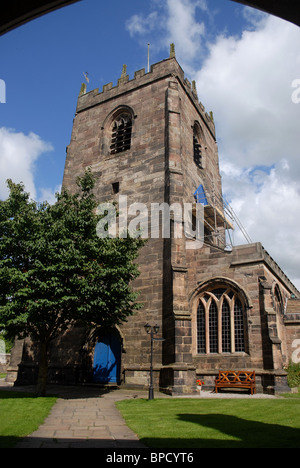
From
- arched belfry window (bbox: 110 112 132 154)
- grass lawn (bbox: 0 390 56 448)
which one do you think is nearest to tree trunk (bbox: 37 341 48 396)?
grass lawn (bbox: 0 390 56 448)

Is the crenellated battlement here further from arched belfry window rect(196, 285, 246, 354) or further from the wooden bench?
the wooden bench

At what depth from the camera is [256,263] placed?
16016 mm

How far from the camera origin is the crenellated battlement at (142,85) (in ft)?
74.4

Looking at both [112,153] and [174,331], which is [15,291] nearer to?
[174,331]

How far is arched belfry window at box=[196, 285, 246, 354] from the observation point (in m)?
15.7

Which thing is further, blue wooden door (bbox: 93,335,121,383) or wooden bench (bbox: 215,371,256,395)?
blue wooden door (bbox: 93,335,121,383)

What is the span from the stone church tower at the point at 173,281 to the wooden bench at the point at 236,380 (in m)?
0.42

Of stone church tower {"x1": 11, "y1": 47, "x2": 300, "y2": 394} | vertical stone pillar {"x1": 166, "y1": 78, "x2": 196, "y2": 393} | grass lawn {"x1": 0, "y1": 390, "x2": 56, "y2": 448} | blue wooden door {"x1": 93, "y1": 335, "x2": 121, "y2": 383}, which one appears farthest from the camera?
blue wooden door {"x1": 93, "y1": 335, "x2": 121, "y2": 383}

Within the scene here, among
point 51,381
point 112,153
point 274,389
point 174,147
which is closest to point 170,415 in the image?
point 274,389

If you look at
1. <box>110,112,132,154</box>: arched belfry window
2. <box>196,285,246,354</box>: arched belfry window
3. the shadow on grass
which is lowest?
the shadow on grass

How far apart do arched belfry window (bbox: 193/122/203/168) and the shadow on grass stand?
60.6ft

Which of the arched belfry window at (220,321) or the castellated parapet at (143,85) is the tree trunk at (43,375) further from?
the castellated parapet at (143,85)

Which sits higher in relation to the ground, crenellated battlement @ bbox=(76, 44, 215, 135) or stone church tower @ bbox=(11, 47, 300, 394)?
crenellated battlement @ bbox=(76, 44, 215, 135)

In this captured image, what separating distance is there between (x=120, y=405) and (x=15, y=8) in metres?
10.7
